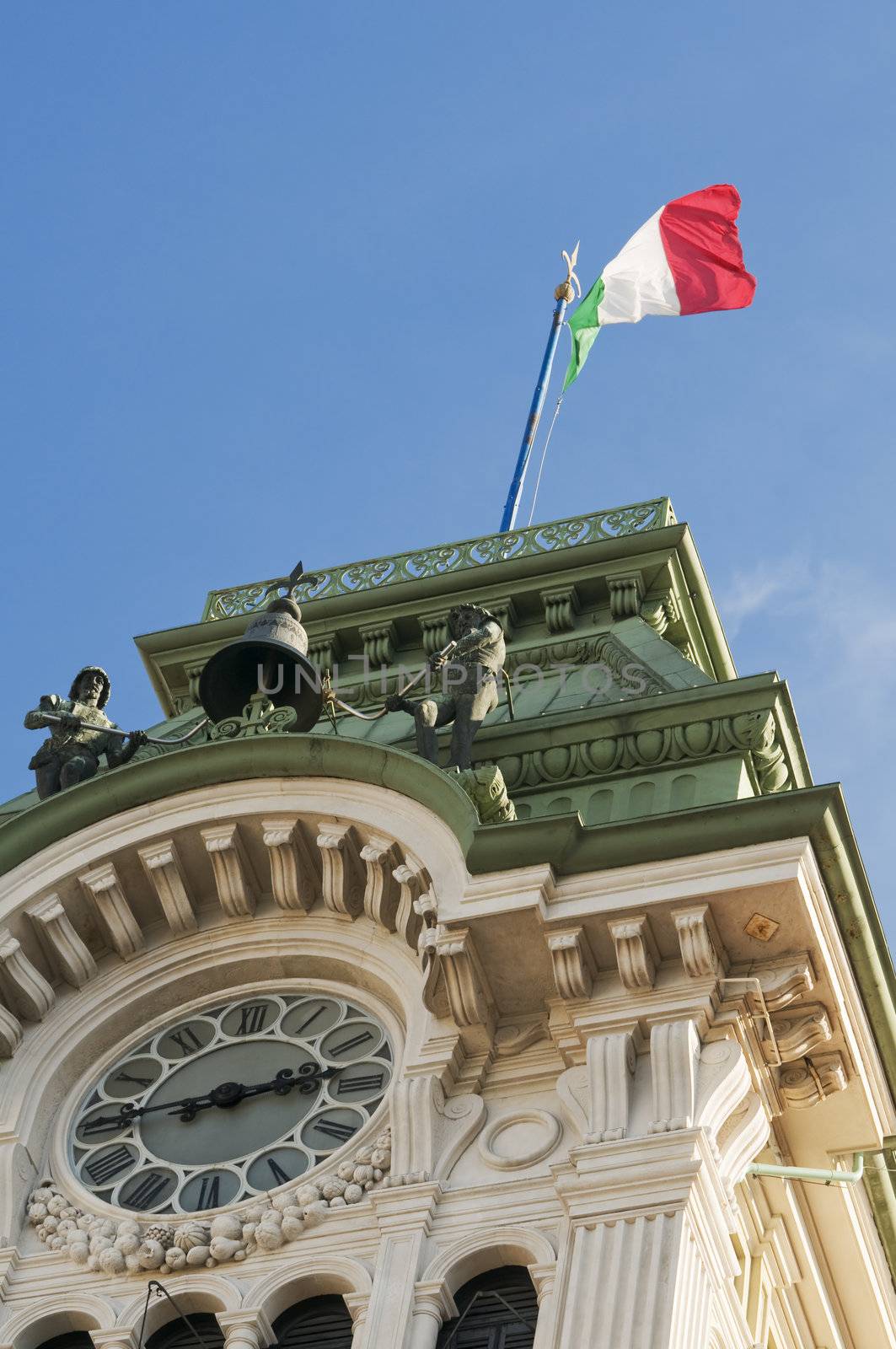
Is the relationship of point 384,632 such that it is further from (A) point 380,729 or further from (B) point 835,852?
(B) point 835,852

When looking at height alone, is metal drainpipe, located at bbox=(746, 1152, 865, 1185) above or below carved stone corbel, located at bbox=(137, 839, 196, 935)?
below

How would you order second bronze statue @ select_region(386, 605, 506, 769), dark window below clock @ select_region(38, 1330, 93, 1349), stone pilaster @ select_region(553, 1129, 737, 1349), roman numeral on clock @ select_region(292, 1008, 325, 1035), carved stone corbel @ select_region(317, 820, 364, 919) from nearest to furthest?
stone pilaster @ select_region(553, 1129, 737, 1349) → dark window below clock @ select_region(38, 1330, 93, 1349) → roman numeral on clock @ select_region(292, 1008, 325, 1035) → carved stone corbel @ select_region(317, 820, 364, 919) → second bronze statue @ select_region(386, 605, 506, 769)

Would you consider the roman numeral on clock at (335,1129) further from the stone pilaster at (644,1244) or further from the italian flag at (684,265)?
the italian flag at (684,265)

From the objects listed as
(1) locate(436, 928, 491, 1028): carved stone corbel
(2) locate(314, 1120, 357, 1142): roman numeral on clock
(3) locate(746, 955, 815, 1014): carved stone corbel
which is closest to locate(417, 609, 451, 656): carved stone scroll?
(1) locate(436, 928, 491, 1028): carved stone corbel

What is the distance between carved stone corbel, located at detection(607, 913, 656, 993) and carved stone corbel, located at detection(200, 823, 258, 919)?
4014 mm

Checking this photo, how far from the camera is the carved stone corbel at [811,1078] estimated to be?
2189 centimetres

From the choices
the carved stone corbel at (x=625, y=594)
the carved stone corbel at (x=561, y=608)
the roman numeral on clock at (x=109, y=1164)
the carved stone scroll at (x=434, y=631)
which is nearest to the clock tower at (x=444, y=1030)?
the roman numeral on clock at (x=109, y=1164)

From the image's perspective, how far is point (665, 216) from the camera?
38875 mm

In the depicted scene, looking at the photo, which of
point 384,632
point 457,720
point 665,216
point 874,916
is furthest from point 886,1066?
point 665,216

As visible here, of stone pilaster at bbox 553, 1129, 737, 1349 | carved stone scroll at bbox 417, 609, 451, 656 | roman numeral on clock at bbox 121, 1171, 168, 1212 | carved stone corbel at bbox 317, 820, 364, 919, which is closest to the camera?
stone pilaster at bbox 553, 1129, 737, 1349

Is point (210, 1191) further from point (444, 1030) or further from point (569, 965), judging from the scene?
point (569, 965)

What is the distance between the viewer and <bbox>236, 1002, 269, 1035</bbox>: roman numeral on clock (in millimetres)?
23484

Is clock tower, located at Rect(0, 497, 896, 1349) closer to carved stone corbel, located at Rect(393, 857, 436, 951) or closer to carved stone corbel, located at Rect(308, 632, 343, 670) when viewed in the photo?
carved stone corbel, located at Rect(393, 857, 436, 951)

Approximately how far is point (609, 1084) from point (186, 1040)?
4579 millimetres
